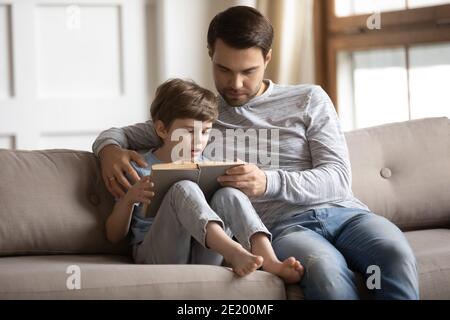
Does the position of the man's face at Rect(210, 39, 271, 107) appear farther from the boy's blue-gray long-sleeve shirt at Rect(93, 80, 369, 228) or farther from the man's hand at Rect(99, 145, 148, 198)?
the man's hand at Rect(99, 145, 148, 198)

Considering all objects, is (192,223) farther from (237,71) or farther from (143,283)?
(237,71)

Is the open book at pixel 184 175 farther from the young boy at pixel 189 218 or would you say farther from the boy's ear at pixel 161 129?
the boy's ear at pixel 161 129

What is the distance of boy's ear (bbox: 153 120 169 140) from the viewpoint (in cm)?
221

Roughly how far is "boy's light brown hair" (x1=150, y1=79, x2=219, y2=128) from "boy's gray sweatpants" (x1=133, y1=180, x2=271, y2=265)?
0.76 feet

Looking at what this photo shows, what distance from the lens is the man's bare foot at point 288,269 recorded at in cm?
188

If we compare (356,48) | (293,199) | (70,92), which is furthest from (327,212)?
(70,92)

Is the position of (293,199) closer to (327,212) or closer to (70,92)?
(327,212)

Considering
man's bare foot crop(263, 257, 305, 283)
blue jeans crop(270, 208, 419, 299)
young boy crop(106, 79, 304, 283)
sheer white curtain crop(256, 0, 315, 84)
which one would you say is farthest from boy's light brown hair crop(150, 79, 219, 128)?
sheer white curtain crop(256, 0, 315, 84)

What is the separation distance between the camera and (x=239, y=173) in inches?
79.8

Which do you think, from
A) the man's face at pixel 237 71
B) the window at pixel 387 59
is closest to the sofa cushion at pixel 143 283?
the man's face at pixel 237 71

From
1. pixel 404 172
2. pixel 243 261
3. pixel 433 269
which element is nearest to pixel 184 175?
pixel 243 261

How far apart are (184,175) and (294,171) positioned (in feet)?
1.21

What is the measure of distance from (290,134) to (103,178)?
0.54 meters
